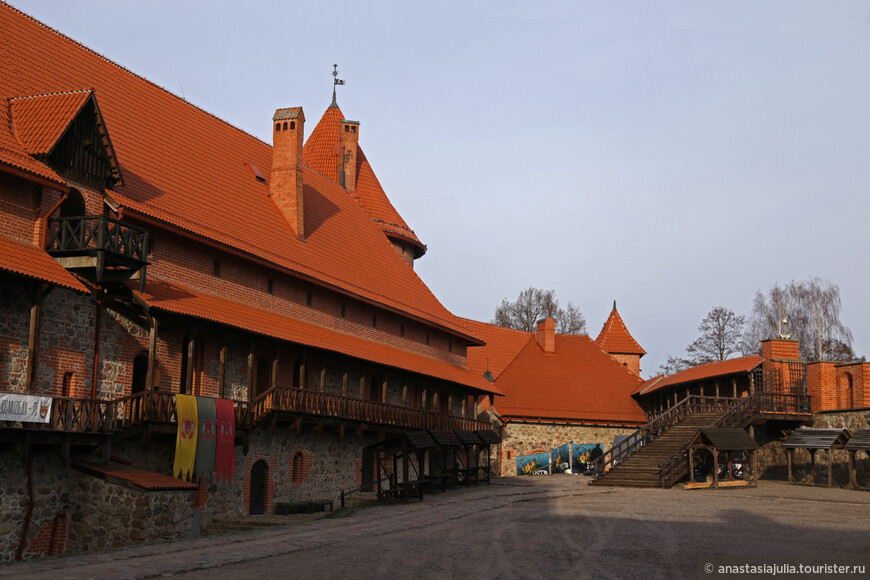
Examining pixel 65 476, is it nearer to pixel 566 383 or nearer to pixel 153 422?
pixel 153 422

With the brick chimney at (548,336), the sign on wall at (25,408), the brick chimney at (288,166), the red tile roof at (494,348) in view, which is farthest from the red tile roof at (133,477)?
the brick chimney at (548,336)

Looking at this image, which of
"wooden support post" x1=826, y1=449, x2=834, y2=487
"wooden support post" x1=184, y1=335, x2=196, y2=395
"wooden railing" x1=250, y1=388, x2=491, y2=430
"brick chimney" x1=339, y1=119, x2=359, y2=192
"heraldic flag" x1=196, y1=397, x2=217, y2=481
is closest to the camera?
"heraldic flag" x1=196, y1=397, x2=217, y2=481

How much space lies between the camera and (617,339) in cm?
5347

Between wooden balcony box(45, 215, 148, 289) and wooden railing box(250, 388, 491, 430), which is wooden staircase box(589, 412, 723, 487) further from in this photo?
wooden balcony box(45, 215, 148, 289)

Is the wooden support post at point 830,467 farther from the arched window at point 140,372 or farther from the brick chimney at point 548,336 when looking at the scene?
the arched window at point 140,372

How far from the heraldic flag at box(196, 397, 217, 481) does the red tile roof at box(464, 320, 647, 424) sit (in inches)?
907

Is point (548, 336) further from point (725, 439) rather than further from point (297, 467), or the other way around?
point (297, 467)

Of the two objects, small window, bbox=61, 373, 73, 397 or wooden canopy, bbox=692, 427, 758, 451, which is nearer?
small window, bbox=61, 373, 73, 397

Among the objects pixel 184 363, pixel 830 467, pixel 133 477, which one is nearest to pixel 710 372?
pixel 830 467

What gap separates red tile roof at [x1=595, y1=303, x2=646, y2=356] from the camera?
174ft

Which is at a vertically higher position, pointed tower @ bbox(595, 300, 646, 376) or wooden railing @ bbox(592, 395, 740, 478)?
pointed tower @ bbox(595, 300, 646, 376)

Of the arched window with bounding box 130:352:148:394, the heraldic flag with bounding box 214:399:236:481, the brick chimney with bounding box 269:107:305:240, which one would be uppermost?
the brick chimney with bounding box 269:107:305:240

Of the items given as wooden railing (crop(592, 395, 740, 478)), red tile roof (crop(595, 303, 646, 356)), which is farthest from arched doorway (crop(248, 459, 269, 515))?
red tile roof (crop(595, 303, 646, 356))

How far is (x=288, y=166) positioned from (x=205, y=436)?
1131 centimetres
